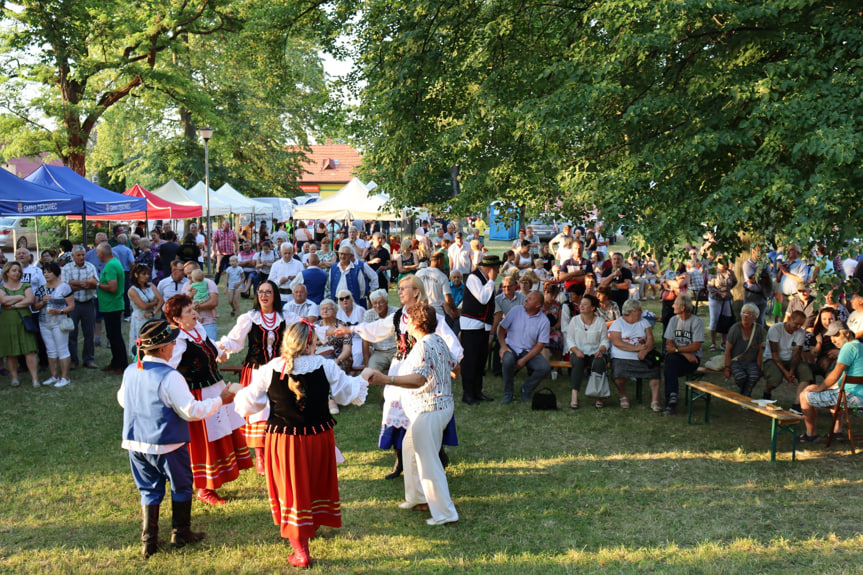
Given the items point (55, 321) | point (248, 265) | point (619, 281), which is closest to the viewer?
point (55, 321)

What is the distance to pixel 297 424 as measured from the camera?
4672 millimetres

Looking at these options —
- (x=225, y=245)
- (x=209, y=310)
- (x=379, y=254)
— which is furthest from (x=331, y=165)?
(x=209, y=310)

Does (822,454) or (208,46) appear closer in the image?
(822,454)

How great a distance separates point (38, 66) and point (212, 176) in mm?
15997

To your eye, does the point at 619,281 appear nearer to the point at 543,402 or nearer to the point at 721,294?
the point at 721,294

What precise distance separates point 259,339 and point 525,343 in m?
4.15

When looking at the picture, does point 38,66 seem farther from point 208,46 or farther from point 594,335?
point 594,335

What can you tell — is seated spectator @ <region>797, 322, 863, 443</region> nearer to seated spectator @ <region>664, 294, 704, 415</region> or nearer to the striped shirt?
seated spectator @ <region>664, 294, 704, 415</region>

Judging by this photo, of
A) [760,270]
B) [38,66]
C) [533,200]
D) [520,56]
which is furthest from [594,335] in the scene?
[38,66]

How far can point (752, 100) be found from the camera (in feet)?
21.1

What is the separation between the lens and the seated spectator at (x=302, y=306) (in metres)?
8.48

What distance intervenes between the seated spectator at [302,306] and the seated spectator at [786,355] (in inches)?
215

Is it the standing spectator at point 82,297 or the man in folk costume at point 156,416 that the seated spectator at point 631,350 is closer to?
the man in folk costume at point 156,416

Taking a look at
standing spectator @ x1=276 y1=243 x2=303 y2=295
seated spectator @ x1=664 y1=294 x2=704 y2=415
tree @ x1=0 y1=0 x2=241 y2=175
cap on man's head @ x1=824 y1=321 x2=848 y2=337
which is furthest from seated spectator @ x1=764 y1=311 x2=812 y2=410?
tree @ x1=0 y1=0 x2=241 y2=175
